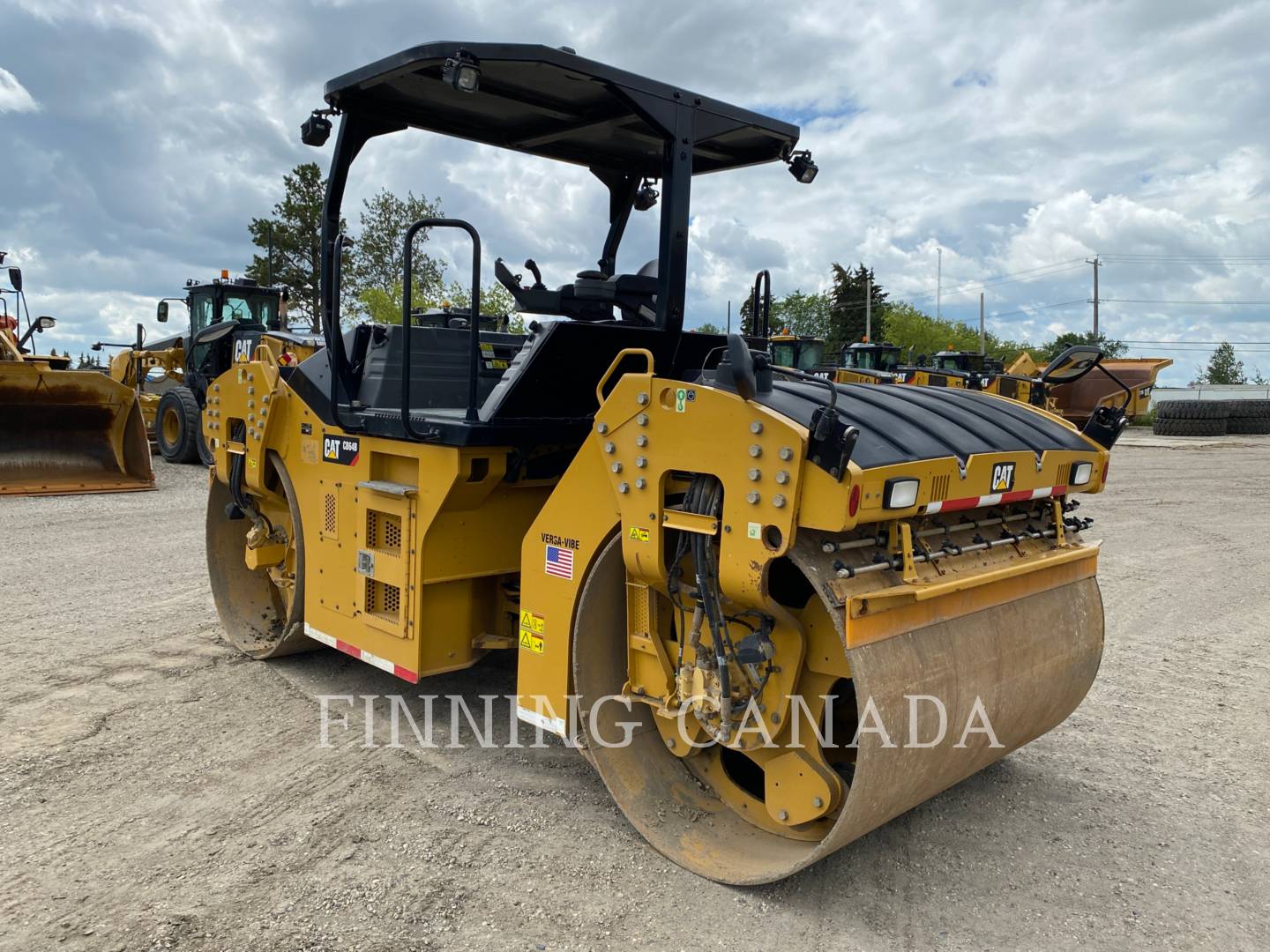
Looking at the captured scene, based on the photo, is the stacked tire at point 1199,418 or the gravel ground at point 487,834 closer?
the gravel ground at point 487,834

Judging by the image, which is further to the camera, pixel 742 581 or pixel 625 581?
pixel 625 581

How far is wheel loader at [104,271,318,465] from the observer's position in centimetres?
1377

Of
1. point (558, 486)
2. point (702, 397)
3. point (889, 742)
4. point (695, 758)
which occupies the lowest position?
point (695, 758)

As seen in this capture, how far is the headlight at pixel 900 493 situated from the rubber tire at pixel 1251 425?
86.7 ft

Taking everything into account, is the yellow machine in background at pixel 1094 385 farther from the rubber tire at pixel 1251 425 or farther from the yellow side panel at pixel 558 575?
the yellow side panel at pixel 558 575

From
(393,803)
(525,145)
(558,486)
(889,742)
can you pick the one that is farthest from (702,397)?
(525,145)

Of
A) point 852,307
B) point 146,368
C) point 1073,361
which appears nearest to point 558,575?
point 1073,361

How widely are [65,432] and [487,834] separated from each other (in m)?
9.69

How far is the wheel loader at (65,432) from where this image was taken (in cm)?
1046

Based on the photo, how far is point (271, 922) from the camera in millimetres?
2783

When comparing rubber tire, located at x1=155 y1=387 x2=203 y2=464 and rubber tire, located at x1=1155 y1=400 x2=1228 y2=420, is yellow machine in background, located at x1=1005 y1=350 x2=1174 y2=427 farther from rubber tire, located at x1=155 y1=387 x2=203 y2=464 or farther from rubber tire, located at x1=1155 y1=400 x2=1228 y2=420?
rubber tire, located at x1=155 y1=387 x2=203 y2=464

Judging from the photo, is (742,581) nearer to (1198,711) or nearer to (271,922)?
(271,922)

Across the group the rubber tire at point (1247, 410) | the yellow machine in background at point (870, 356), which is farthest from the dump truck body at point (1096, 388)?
the rubber tire at point (1247, 410)

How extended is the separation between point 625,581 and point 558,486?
0.41 meters
